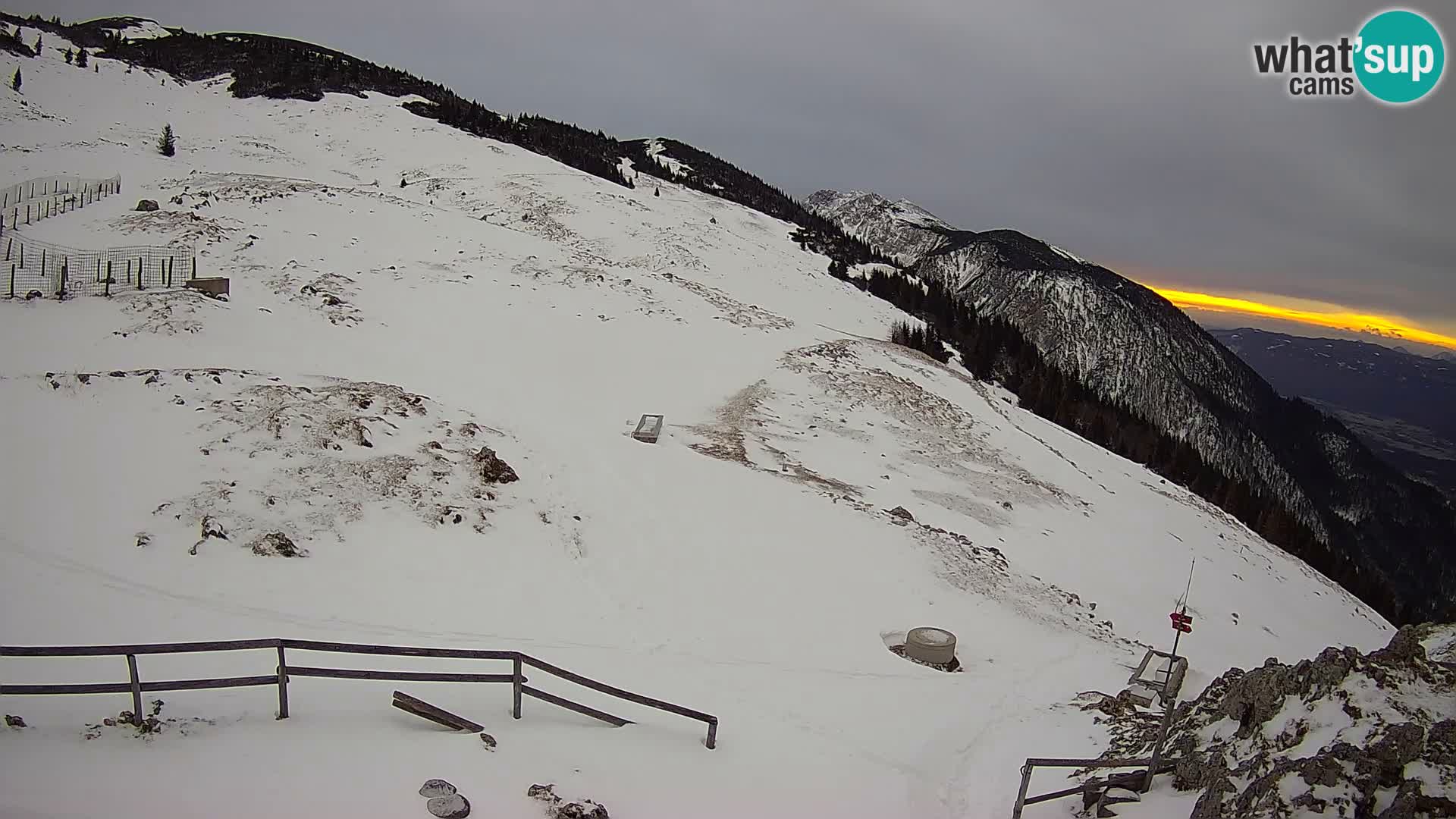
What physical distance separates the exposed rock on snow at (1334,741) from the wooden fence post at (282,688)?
939 centimetres

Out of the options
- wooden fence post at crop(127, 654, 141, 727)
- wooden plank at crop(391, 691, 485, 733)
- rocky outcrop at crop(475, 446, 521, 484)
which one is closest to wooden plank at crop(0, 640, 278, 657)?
wooden fence post at crop(127, 654, 141, 727)

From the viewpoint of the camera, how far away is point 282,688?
7.15m

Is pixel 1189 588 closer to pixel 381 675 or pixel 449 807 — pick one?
pixel 449 807

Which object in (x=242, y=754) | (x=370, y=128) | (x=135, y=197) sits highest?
(x=370, y=128)

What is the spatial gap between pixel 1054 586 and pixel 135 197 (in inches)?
1607

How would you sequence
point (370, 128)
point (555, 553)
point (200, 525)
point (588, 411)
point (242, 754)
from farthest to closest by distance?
1. point (370, 128)
2. point (588, 411)
3. point (555, 553)
4. point (200, 525)
5. point (242, 754)

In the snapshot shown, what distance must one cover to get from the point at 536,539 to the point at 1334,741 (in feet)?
41.1

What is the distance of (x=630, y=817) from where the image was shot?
728 centimetres

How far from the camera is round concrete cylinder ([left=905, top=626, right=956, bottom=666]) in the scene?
547 inches

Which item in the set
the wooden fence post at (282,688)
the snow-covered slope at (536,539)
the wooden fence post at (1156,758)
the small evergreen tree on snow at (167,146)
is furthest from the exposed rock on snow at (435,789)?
the small evergreen tree on snow at (167,146)

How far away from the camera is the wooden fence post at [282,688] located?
22.9 ft

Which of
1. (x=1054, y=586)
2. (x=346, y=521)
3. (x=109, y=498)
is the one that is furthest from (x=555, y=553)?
(x=1054, y=586)

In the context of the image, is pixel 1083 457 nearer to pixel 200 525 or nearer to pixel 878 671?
pixel 878 671

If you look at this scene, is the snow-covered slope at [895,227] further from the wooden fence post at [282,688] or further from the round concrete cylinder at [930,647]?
the wooden fence post at [282,688]
